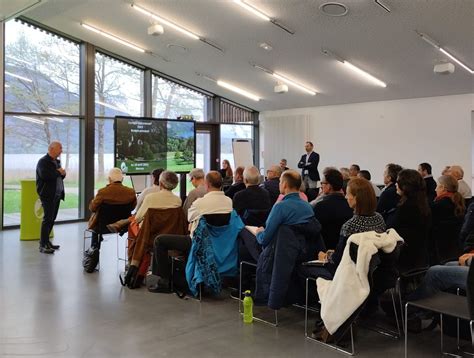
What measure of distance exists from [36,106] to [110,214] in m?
4.69

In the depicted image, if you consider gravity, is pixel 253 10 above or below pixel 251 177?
above

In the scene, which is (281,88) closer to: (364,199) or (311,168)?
(311,168)

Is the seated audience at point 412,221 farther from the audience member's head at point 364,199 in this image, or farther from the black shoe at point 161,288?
the black shoe at point 161,288

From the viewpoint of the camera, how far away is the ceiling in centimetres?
666

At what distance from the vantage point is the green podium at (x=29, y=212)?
287 inches

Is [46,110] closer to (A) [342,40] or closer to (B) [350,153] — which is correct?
(A) [342,40]

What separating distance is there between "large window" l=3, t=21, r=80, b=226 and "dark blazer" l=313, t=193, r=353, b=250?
6.72 meters

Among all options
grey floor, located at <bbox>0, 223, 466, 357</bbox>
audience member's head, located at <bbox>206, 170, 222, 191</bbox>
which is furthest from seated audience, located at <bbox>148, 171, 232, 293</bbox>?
grey floor, located at <bbox>0, 223, 466, 357</bbox>

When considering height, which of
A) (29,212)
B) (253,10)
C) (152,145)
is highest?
(253,10)

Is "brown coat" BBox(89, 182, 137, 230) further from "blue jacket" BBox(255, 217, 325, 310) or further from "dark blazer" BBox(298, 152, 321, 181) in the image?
"dark blazer" BBox(298, 152, 321, 181)

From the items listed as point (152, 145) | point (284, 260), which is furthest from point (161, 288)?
point (152, 145)

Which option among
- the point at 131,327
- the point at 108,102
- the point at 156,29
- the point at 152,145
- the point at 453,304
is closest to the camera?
the point at 453,304

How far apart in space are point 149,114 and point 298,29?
4.50 m

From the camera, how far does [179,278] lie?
4.61m
